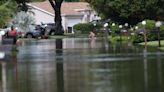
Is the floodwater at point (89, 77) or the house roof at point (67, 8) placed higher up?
the house roof at point (67, 8)

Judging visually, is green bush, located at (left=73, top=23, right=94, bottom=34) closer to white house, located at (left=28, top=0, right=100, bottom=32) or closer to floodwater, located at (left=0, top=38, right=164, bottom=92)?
white house, located at (left=28, top=0, right=100, bottom=32)

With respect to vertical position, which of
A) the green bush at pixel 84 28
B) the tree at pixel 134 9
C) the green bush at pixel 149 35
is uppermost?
the tree at pixel 134 9

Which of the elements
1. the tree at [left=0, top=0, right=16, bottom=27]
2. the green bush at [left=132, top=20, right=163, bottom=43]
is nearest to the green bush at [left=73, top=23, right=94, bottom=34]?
the tree at [left=0, top=0, right=16, bottom=27]

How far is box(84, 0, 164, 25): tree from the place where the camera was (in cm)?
5366

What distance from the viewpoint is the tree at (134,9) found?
53.7 meters

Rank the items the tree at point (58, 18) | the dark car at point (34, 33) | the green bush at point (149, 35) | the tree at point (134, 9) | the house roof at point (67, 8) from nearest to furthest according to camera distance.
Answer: the green bush at point (149, 35) < the tree at point (134, 9) < the dark car at point (34, 33) < the tree at point (58, 18) < the house roof at point (67, 8)

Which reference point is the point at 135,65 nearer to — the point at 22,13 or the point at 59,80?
the point at 59,80

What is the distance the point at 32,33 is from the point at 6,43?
33.4 m

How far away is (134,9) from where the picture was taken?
54.3 m

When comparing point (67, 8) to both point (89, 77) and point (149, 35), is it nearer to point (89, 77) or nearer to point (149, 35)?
point (149, 35)

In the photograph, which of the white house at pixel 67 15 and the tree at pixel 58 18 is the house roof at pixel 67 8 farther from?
the tree at pixel 58 18

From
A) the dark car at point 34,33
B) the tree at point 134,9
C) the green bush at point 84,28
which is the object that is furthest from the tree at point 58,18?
the tree at point 134,9

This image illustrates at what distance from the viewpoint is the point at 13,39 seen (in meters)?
34.4

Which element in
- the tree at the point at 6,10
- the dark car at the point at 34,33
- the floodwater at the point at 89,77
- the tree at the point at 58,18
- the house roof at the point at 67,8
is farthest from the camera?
the house roof at the point at 67,8
